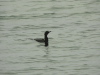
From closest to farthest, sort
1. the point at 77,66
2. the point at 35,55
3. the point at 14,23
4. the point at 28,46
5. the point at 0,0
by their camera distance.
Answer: the point at 77,66
the point at 35,55
the point at 28,46
the point at 14,23
the point at 0,0

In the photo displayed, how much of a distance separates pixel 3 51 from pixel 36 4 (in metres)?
14.5

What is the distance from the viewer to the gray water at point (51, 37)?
18.2 metres

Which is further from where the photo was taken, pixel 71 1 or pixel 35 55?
pixel 71 1

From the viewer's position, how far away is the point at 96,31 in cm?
2491

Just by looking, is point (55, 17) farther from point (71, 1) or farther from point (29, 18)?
point (71, 1)

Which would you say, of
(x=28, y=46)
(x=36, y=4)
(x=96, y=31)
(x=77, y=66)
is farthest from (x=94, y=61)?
(x=36, y=4)

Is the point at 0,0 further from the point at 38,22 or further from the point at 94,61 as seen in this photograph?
the point at 94,61

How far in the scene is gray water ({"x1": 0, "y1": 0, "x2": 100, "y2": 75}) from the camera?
718 inches

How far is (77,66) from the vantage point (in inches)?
717

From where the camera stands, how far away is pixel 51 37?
78.0 feet

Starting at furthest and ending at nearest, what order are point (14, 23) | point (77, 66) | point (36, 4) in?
1. point (36, 4)
2. point (14, 23)
3. point (77, 66)

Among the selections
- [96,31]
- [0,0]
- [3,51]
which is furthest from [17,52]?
[0,0]

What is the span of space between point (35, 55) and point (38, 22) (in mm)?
7913

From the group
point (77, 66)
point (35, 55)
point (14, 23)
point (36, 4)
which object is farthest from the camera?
point (36, 4)
